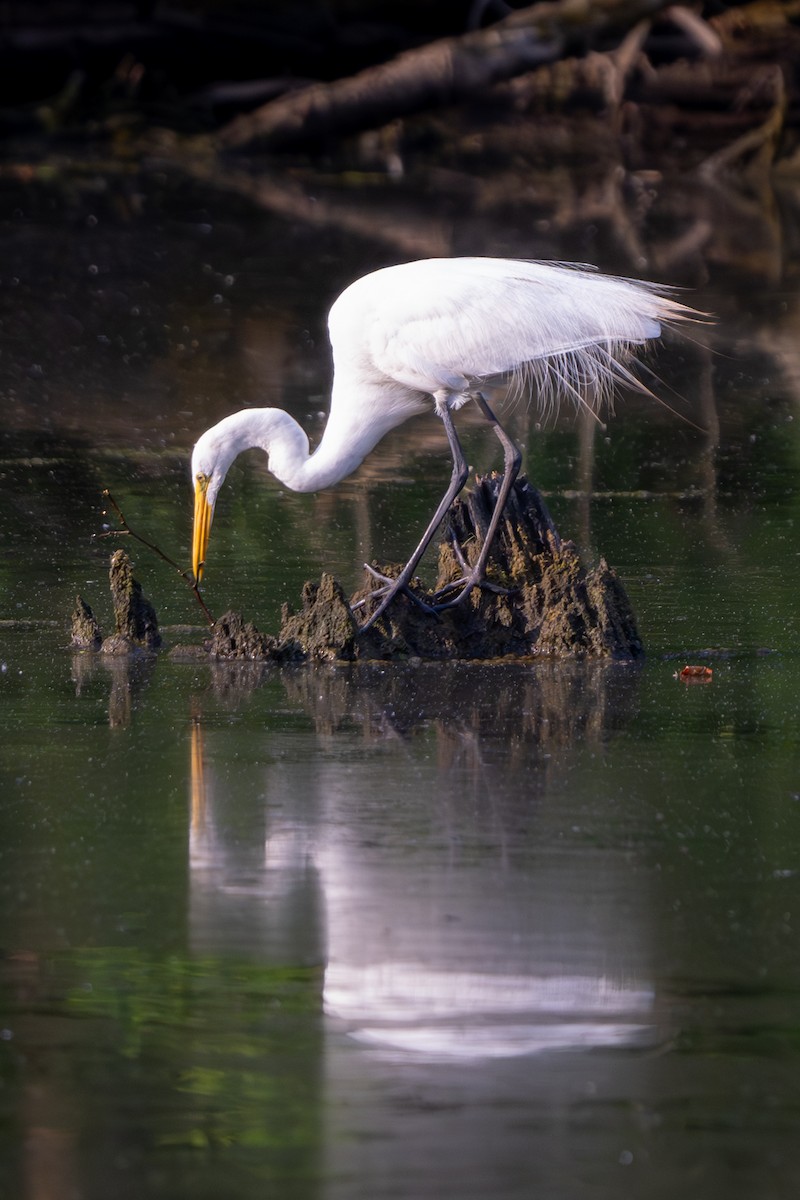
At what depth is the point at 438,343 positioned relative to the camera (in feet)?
27.1

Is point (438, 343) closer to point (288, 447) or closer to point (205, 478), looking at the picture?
point (288, 447)

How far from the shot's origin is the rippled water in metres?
3.84

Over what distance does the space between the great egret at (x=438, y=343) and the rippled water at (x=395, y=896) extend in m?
0.65

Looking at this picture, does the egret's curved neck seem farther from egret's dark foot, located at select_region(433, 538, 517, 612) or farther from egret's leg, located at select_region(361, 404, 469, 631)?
egret's dark foot, located at select_region(433, 538, 517, 612)

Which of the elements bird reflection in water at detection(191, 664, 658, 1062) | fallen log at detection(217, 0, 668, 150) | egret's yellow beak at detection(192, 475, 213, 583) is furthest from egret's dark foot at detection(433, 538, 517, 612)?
fallen log at detection(217, 0, 668, 150)

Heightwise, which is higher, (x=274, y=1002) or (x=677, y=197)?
(x=677, y=197)

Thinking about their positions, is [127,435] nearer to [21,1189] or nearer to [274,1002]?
[274,1002]

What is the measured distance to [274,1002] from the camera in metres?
4.46

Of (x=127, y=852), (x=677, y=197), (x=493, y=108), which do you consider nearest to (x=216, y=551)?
(x=127, y=852)

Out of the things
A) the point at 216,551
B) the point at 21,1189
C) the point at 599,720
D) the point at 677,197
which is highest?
the point at 677,197

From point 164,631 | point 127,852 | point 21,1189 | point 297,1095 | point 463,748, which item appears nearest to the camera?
point 21,1189

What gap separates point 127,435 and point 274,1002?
25.6ft

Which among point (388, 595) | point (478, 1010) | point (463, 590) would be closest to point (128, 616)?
point (388, 595)

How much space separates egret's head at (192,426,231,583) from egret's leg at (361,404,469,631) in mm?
852
